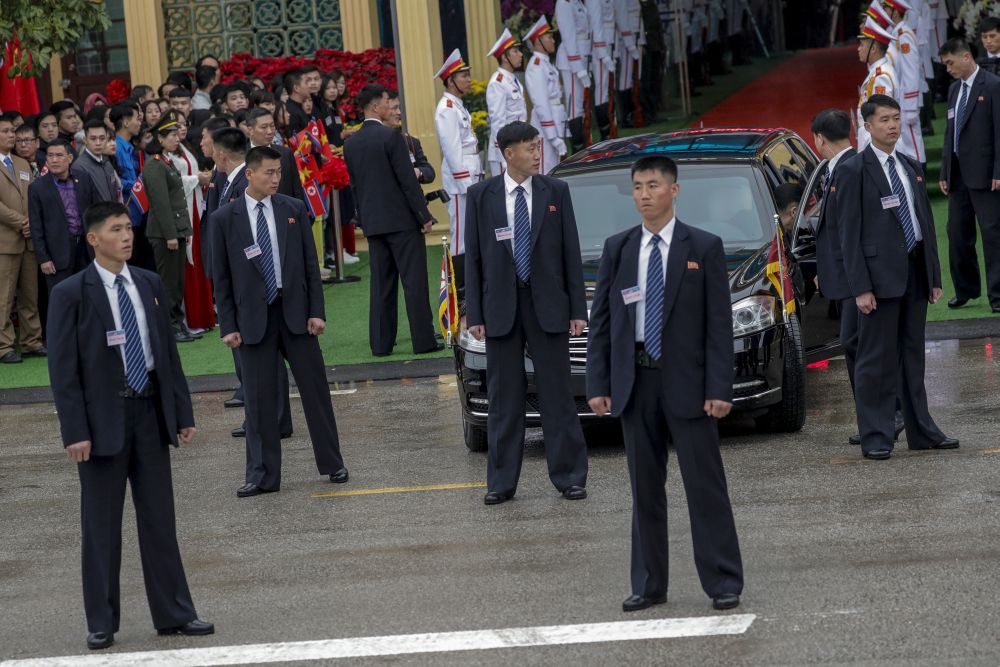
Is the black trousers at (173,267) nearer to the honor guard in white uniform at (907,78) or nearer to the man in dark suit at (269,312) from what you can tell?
the man in dark suit at (269,312)

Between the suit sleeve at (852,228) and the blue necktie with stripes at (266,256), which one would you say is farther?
the blue necktie with stripes at (266,256)

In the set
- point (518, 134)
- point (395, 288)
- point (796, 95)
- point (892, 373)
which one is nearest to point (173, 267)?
point (395, 288)

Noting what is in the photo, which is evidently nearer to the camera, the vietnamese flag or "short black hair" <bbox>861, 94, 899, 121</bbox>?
"short black hair" <bbox>861, 94, 899, 121</bbox>

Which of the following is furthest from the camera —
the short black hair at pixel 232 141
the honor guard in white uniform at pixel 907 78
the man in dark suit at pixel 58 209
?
the honor guard in white uniform at pixel 907 78

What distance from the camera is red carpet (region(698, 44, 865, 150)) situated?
25078mm

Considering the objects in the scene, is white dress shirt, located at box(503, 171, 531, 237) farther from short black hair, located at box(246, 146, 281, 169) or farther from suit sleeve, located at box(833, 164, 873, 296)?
suit sleeve, located at box(833, 164, 873, 296)

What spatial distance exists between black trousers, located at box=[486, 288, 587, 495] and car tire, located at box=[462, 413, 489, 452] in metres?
1.10

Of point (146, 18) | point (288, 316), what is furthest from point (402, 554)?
point (146, 18)

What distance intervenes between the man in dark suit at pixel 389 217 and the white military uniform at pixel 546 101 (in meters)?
5.26

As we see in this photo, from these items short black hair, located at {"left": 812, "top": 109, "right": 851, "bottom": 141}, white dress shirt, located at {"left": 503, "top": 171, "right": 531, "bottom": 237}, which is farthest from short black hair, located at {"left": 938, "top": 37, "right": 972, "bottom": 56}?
white dress shirt, located at {"left": 503, "top": 171, "right": 531, "bottom": 237}

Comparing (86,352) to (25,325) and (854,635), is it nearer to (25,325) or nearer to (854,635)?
(854,635)

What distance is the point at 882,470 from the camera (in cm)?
918

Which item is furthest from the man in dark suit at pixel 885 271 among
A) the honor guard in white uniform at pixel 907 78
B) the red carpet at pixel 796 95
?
the red carpet at pixel 796 95

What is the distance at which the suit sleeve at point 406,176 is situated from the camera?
46.6 ft
